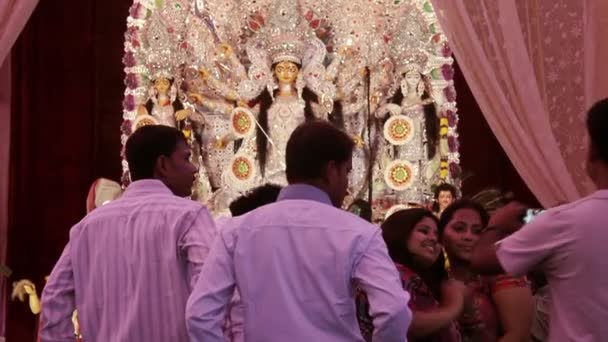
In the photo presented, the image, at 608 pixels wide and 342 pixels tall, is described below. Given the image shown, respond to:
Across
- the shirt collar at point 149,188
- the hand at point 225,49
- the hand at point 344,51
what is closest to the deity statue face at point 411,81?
the hand at point 344,51

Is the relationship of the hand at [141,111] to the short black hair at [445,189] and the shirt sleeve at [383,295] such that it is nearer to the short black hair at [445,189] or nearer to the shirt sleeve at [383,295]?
the short black hair at [445,189]

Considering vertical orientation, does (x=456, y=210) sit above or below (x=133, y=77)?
below

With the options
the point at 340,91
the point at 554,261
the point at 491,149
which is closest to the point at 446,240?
the point at 554,261

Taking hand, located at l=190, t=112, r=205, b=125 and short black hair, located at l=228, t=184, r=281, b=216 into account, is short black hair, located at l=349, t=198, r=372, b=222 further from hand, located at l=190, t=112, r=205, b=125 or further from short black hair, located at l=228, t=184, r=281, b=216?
short black hair, located at l=228, t=184, r=281, b=216

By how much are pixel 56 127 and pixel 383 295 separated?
422 cm

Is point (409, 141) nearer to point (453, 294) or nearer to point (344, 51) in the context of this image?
point (344, 51)

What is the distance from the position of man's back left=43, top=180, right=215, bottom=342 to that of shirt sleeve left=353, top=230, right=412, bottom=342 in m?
0.47

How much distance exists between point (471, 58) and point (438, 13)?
262mm

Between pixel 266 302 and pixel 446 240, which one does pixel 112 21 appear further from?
pixel 266 302

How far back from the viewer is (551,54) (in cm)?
464

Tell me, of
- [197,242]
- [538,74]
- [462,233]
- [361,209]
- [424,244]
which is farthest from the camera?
[361,209]

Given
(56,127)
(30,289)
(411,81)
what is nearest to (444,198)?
(411,81)

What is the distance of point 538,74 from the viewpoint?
4617 mm

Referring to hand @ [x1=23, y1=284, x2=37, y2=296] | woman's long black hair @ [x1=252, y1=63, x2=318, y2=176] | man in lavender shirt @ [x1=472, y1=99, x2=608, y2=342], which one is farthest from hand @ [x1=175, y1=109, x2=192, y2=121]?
man in lavender shirt @ [x1=472, y1=99, x2=608, y2=342]
